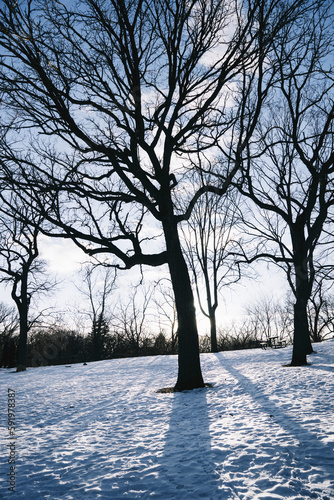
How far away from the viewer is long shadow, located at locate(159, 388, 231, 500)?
8.87 ft

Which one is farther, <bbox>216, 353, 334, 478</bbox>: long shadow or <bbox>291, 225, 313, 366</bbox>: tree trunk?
<bbox>291, 225, 313, 366</bbox>: tree trunk

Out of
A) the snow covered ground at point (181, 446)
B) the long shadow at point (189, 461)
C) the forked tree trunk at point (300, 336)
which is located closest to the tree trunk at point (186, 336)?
the snow covered ground at point (181, 446)

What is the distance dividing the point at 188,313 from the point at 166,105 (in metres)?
5.33

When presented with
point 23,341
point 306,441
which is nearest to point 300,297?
point 306,441

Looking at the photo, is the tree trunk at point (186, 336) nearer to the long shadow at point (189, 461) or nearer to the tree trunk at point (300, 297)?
the long shadow at point (189, 461)

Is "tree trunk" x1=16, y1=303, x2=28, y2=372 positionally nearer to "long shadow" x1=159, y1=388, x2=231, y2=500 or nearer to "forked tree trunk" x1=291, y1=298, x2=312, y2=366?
"forked tree trunk" x1=291, y1=298, x2=312, y2=366

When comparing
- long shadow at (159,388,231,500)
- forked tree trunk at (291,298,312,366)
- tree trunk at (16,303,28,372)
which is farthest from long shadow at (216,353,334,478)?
tree trunk at (16,303,28,372)

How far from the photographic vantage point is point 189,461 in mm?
3309

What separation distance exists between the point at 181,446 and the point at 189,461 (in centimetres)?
49

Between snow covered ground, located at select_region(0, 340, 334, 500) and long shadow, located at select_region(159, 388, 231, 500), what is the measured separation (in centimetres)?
1

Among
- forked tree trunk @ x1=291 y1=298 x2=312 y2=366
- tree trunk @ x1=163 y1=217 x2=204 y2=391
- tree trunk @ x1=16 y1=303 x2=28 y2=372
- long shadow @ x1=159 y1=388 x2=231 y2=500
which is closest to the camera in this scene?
long shadow @ x1=159 y1=388 x2=231 y2=500

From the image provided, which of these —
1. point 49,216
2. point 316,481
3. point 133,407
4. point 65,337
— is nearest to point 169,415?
point 133,407

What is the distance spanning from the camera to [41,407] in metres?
6.89

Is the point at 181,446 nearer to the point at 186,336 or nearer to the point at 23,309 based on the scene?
the point at 186,336
